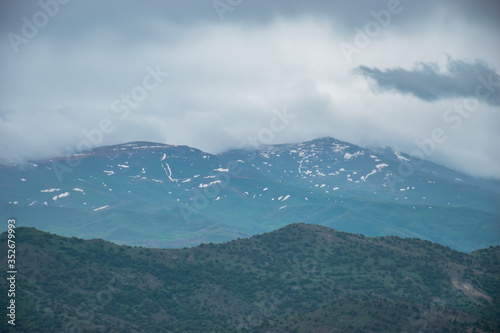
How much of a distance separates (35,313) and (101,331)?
57.8 ft

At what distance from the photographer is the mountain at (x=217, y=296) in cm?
15025

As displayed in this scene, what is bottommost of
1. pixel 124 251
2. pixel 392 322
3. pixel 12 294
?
pixel 392 322

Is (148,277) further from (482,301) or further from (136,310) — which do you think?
(482,301)

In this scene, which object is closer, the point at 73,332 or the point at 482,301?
the point at 73,332

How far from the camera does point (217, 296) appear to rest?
602 feet

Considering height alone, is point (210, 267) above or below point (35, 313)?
above

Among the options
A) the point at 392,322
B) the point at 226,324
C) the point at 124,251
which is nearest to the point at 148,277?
the point at 124,251

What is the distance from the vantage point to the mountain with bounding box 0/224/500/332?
150250 millimetres

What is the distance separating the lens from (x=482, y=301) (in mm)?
184625

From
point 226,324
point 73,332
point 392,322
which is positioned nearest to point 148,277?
point 226,324

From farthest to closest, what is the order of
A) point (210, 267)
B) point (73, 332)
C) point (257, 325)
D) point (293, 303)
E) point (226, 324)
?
point (210, 267), point (293, 303), point (226, 324), point (257, 325), point (73, 332)

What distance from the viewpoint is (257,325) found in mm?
155625

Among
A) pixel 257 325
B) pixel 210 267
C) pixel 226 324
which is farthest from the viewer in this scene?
pixel 210 267

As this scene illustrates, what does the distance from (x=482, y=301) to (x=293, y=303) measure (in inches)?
2052
